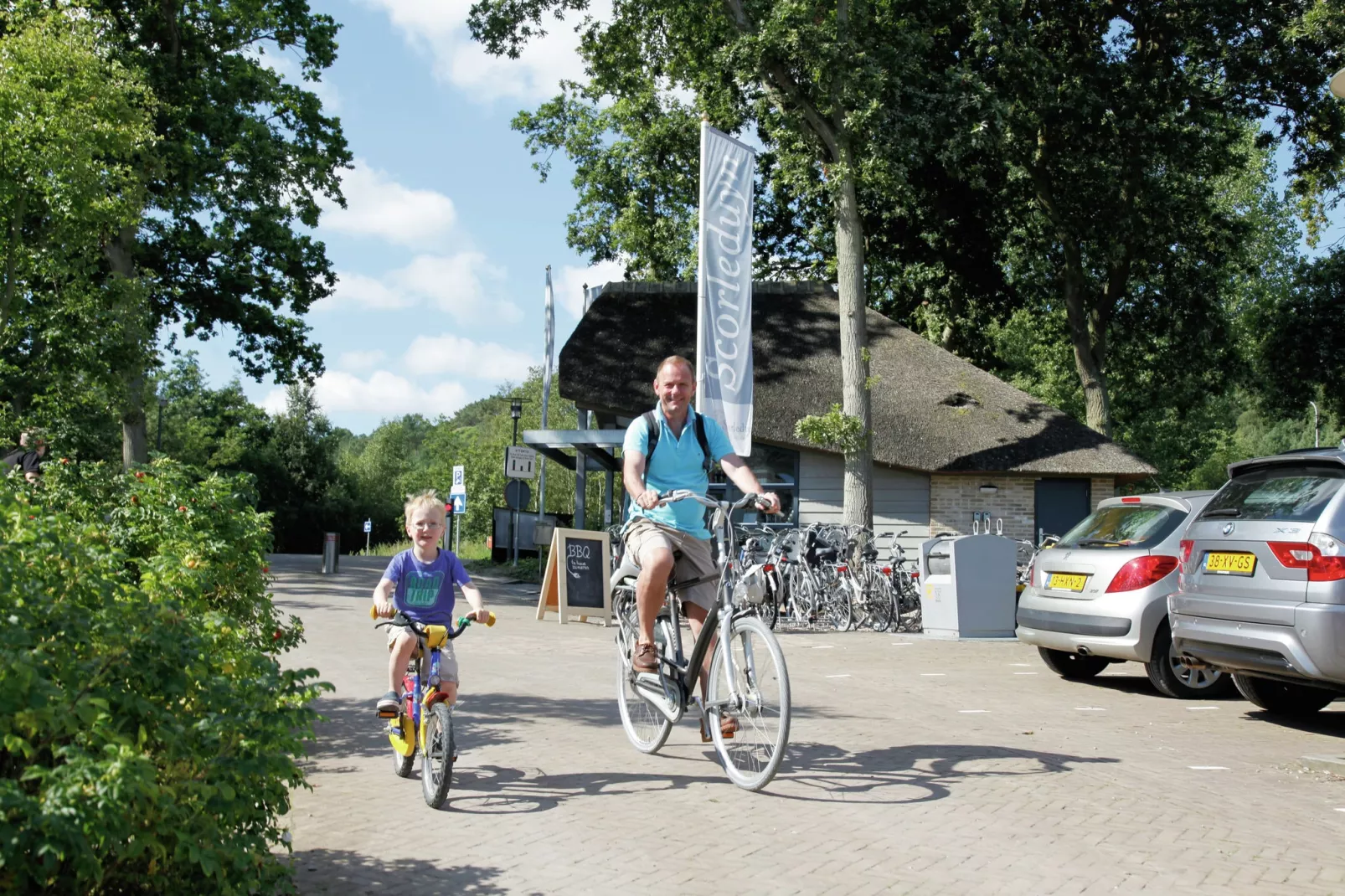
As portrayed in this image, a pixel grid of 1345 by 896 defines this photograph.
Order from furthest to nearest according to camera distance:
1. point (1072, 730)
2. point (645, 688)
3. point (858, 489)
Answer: point (858, 489)
point (1072, 730)
point (645, 688)

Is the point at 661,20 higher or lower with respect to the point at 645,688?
higher

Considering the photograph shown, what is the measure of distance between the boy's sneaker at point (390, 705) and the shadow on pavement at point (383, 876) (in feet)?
3.88

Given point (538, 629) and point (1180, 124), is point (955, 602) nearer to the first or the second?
point (538, 629)

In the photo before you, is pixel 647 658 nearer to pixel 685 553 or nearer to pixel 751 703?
pixel 685 553

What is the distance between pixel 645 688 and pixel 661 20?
18.6 m

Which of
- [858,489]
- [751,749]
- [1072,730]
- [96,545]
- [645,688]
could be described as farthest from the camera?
[858,489]

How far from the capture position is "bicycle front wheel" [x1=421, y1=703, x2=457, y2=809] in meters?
5.62

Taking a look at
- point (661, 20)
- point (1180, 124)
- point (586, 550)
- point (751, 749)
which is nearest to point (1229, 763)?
point (751, 749)

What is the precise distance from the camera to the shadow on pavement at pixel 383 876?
14.7 feet

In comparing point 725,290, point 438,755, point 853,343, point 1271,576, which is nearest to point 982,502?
point 853,343

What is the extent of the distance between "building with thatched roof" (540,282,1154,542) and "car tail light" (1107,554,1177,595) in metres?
14.0

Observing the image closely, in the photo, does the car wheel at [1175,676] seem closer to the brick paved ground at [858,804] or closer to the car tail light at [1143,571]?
the brick paved ground at [858,804]

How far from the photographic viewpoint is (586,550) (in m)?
17.1

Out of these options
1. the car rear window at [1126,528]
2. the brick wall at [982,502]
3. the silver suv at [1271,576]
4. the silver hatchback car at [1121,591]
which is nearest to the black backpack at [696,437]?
the silver suv at [1271,576]
